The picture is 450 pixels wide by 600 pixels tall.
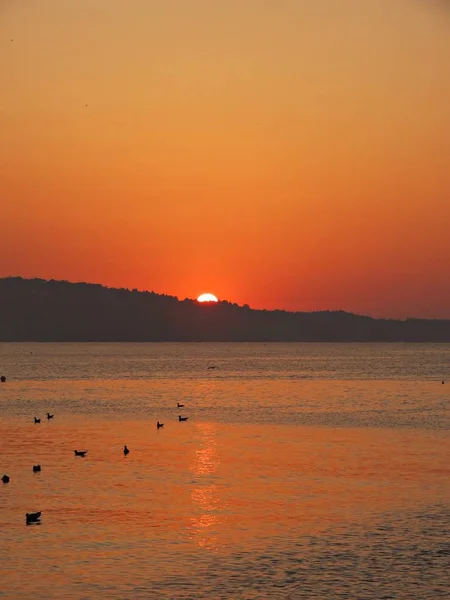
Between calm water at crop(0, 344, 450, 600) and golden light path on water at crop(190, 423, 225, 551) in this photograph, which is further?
golden light path on water at crop(190, 423, 225, 551)

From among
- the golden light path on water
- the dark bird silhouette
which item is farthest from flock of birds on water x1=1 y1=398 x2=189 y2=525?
the golden light path on water

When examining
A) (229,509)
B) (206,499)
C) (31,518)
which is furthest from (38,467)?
(229,509)

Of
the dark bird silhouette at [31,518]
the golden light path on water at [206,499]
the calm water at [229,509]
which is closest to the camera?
the calm water at [229,509]

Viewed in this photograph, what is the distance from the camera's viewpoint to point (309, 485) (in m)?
51.8

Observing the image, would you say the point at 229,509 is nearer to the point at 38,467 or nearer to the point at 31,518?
the point at 31,518

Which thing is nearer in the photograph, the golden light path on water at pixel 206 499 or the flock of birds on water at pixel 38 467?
the golden light path on water at pixel 206 499

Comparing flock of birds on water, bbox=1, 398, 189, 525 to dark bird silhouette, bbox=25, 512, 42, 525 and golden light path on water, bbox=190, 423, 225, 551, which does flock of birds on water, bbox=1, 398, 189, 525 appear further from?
golden light path on water, bbox=190, 423, 225, 551

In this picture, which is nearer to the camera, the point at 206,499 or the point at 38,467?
the point at 206,499

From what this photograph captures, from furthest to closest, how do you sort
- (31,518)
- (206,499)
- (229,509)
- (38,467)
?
(38,467)
(206,499)
(229,509)
(31,518)

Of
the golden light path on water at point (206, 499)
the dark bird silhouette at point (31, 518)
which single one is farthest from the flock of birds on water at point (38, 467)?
the golden light path on water at point (206, 499)

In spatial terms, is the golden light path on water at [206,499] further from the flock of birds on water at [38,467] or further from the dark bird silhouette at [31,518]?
the dark bird silhouette at [31,518]

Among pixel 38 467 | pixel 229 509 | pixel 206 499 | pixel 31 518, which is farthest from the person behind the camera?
pixel 38 467

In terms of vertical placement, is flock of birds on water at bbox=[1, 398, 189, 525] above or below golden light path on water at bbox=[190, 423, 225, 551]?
above

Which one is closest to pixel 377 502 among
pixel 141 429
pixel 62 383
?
pixel 141 429
